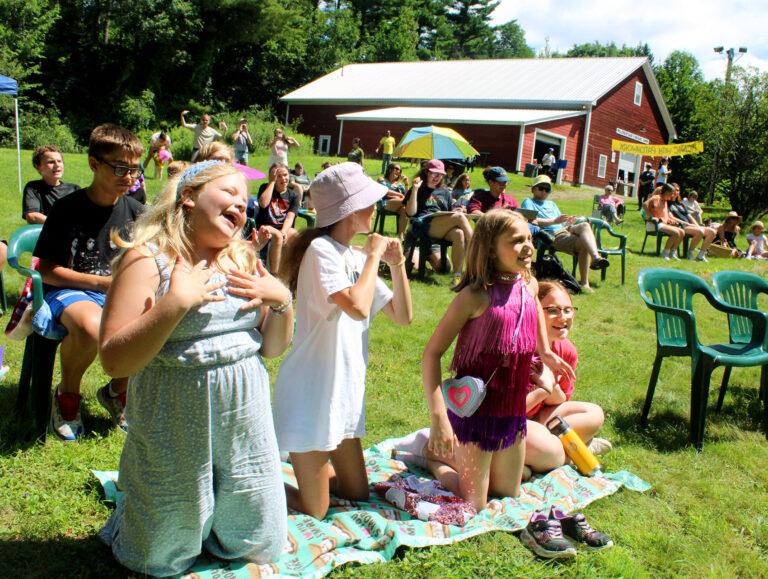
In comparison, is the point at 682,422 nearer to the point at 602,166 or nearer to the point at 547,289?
the point at 547,289

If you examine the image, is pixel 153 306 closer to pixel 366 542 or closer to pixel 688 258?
pixel 366 542

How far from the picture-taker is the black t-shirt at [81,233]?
3459 millimetres

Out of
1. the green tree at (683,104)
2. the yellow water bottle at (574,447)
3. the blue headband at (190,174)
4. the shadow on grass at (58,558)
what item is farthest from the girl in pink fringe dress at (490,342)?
the green tree at (683,104)

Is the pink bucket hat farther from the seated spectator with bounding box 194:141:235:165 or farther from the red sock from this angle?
the seated spectator with bounding box 194:141:235:165

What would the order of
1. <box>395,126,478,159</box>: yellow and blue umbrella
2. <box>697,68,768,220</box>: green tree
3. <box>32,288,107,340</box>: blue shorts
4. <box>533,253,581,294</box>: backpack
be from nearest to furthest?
<box>32,288,107,340</box>: blue shorts → <box>533,253,581,294</box>: backpack → <box>395,126,478,159</box>: yellow and blue umbrella → <box>697,68,768,220</box>: green tree

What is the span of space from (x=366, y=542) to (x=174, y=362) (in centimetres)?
132

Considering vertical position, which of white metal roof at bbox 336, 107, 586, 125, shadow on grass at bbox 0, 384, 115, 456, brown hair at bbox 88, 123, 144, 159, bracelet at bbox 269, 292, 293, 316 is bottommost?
shadow on grass at bbox 0, 384, 115, 456

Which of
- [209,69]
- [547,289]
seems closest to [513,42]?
[209,69]

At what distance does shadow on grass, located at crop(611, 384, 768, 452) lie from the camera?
4.42 meters

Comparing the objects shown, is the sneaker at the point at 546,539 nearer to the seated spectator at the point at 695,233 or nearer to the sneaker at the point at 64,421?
the sneaker at the point at 64,421

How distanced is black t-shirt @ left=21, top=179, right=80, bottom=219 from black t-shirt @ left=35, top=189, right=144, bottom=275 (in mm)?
2681

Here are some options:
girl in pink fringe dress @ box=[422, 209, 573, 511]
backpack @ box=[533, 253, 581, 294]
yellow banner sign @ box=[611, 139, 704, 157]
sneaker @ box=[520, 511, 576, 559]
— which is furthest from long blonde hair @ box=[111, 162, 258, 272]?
yellow banner sign @ box=[611, 139, 704, 157]

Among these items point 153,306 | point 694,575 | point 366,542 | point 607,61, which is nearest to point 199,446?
point 153,306

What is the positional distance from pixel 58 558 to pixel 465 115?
2778cm
